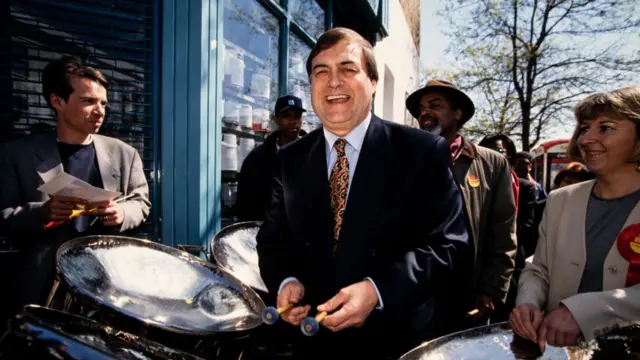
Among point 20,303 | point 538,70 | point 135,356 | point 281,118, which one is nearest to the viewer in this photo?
point 135,356

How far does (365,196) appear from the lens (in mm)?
1180

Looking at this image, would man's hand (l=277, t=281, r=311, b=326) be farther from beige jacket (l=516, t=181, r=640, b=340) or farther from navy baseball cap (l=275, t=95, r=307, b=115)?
navy baseball cap (l=275, t=95, r=307, b=115)

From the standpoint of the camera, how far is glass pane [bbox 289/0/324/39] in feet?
13.5

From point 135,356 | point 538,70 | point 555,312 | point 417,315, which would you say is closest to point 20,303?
point 135,356

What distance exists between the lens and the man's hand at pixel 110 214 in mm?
1624

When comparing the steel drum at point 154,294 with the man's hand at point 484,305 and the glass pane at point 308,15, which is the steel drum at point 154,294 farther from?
the glass pane at point 308,15

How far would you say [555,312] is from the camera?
3.92ft

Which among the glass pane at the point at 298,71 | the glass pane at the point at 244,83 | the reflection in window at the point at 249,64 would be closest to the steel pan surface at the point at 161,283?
the glass pane at the point at 244,83

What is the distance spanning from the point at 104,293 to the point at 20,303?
1.82 ft

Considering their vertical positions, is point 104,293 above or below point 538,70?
below

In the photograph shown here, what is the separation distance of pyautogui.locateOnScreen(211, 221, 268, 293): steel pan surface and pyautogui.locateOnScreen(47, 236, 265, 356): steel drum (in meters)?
0.10

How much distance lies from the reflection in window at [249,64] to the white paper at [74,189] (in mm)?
1495

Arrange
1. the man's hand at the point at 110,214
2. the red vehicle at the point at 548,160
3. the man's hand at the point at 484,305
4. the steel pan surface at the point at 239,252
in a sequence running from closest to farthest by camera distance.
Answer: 1. the man's hand at the point at 110,214
2. the steel pan surface at the point at 239,252
3. the man's hand at the point at 484,305
4. the red vehicle at the point at 548,160

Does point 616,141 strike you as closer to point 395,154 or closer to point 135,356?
point 395,154
